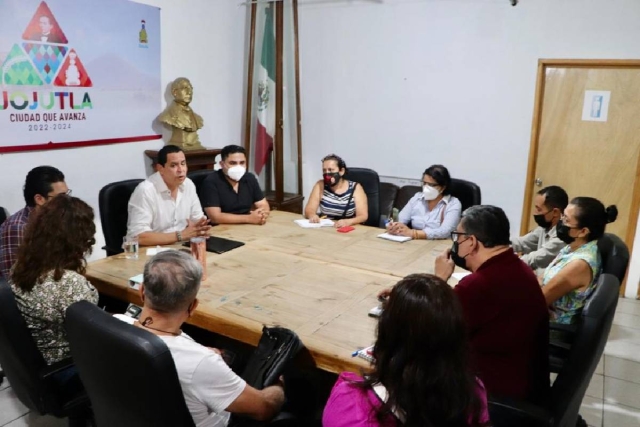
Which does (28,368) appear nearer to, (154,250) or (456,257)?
(154,250)

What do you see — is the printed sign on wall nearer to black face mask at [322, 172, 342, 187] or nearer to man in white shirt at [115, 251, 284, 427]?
black face mask at [322, 172, 342, 187]

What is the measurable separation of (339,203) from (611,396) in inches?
80.1

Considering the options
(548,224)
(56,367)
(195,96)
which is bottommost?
(56,367)

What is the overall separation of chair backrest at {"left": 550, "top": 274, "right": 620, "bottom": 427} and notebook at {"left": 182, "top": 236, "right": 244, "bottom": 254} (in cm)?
175

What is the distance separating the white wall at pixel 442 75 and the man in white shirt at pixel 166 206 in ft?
7.49

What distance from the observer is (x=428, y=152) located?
4.87m

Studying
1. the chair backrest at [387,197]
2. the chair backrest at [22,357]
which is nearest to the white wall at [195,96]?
the chair backrest at [387,197]

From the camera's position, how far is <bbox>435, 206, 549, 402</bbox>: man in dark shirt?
1667mm

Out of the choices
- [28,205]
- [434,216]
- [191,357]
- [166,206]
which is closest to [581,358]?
[191,357]

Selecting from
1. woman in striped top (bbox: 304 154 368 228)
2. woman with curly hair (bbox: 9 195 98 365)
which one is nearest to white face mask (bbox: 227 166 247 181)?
woman in striped top (bbox: 304 154 368 228)

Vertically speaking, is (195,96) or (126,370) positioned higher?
(195,96)

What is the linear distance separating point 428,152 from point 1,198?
3446 mm

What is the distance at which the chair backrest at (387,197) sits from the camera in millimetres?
4324

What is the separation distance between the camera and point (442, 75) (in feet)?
15.3
